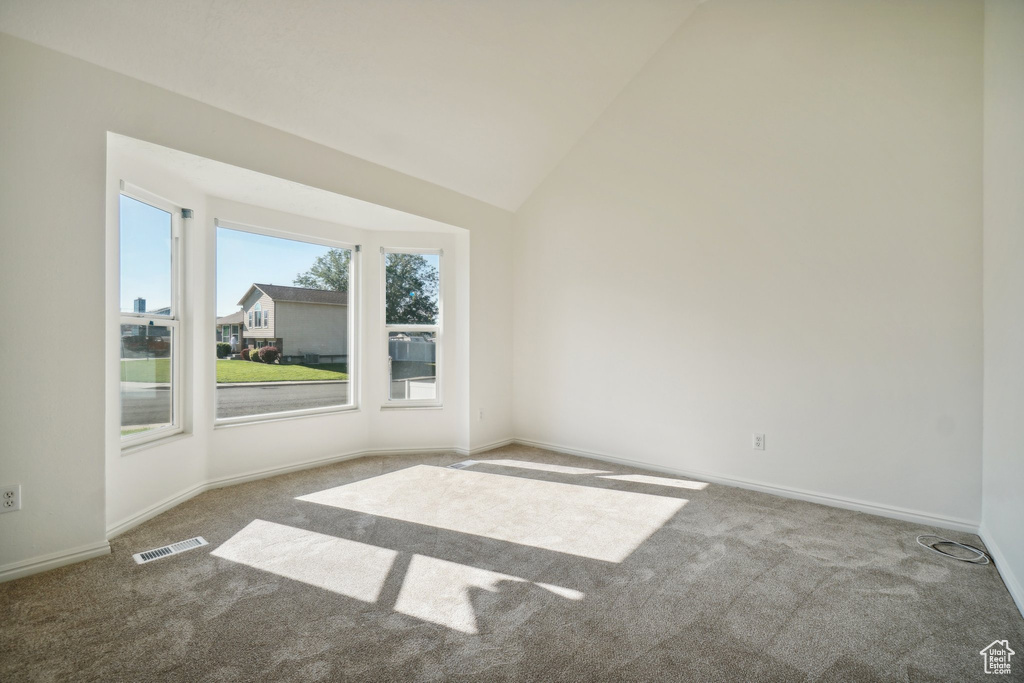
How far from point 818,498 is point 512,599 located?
101 inches

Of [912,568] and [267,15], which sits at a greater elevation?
[267,15]

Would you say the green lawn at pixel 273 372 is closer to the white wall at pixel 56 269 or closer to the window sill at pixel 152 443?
the window sill at pixel 152 443

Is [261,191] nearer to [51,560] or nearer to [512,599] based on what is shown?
[51,560]

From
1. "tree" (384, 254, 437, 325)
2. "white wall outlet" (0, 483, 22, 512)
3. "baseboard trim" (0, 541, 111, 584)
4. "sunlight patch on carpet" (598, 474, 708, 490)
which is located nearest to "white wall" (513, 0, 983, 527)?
"sunlight patch on carpet" (598, 474, 708, 490)

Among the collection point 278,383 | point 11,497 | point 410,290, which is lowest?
point 11,497

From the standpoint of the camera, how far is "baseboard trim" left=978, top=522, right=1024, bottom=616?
2205 millimetres

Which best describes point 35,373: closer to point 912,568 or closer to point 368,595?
point 368,595

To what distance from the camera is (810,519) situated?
10.7 ft

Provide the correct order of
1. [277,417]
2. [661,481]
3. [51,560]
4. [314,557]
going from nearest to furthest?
1. [51,560]
2. [314,557]
3. [661,481]
4. [277,417]

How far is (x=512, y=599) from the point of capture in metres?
2.25

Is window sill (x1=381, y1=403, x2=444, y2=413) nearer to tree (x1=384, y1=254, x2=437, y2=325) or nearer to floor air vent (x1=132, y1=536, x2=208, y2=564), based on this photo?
tree (x1=384, y1=254, x2=437, y2=325)

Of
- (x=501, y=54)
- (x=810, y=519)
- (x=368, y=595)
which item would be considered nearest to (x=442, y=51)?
(x=501, y=54)

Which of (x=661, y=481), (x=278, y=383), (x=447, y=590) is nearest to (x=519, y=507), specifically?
(x=447, y=590)

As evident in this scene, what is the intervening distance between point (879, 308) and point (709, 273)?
1.18 metres
